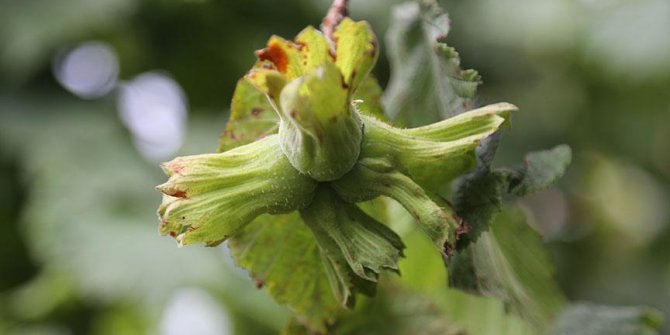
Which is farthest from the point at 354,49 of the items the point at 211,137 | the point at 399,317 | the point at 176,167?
the point at 211,137

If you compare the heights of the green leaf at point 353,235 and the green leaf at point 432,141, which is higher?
the green leaf at point 432,141

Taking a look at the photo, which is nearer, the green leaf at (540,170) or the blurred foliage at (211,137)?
the green leaf at (540,170)

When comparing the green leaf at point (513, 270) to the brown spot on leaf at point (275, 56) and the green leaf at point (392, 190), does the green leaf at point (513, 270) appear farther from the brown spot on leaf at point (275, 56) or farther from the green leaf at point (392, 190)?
the brown spot on leaf at point (275, 56)

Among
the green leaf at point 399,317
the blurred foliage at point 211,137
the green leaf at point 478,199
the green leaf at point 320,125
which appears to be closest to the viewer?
the green leaf at point 320,125

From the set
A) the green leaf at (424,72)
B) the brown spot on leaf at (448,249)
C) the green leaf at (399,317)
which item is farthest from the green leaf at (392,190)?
the green leaf at (399,317)

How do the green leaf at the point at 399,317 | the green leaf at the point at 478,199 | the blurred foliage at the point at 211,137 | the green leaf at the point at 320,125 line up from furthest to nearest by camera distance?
the blurred foliage at the point at 211,137, the green leaf at the point at 399,317, the green leaf at the point at 478,199, the green leaf at the point at 320,125

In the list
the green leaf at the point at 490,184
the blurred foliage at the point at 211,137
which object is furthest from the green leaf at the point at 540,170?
the blurred foliage at the point at 211,137

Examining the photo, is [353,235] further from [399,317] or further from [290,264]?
[399,317]

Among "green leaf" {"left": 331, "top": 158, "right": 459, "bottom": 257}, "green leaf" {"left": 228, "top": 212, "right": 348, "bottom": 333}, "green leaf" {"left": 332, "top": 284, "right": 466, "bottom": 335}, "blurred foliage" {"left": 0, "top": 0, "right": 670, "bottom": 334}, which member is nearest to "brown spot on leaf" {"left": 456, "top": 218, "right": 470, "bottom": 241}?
"green leaf" {"left": 331, "top": 158, "right": 459, "bottom": 257}

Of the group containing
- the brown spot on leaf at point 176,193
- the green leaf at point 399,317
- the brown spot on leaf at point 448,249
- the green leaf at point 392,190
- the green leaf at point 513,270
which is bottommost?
the green leaf at point 399,317
